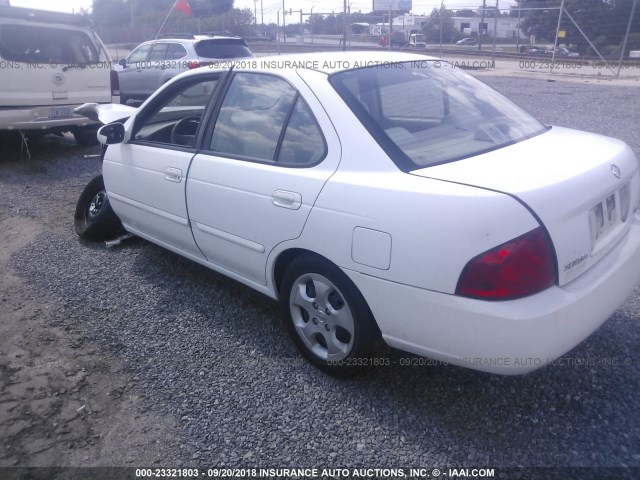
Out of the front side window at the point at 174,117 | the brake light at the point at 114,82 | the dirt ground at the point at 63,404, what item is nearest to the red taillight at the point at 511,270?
the dirt ground at the point at 63,404

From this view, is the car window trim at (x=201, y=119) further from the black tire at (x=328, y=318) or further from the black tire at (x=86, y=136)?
the black tire at (x=86, y=136)

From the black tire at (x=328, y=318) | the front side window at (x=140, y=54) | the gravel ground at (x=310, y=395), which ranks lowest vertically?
the gravel ground at (x=310, y=395)

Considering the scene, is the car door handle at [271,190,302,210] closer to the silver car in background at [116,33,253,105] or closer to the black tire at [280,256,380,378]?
the black tire at [280,256,380,378]

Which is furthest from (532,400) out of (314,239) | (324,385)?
(314,239)

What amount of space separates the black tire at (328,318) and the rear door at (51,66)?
663 cm

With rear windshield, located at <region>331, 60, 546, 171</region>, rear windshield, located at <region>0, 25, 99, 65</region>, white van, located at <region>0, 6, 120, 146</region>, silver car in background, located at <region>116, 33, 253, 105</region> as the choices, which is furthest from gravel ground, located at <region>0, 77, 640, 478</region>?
silver car in background, located at <region>116, 33, 253, 105</region>

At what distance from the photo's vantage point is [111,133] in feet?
14.0

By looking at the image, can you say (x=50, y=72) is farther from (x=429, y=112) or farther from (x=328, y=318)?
(x=328, y=318)

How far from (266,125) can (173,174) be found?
2.76 ft

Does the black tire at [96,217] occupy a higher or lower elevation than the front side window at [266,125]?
lower

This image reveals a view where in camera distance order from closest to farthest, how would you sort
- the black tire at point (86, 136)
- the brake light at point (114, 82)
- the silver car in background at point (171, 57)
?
the brake light at point (114, 82) → the black tire at point (86, 136) → the silver car in background at point (171, 57)

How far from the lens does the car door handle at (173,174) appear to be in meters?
3.69

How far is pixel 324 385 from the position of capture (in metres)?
3.02

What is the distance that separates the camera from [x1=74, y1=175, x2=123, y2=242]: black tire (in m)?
5.07
